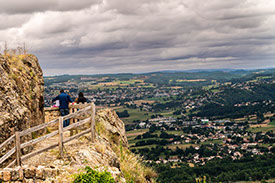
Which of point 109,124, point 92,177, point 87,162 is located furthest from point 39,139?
point 109,124

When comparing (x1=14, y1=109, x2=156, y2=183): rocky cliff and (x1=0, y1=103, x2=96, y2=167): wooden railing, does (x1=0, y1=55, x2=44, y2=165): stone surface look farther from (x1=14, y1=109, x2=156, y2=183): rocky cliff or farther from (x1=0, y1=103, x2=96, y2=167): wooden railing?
Result: (x1=14, y1=109, x2=156, y2=183): rocky cliff

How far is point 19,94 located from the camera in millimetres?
12031

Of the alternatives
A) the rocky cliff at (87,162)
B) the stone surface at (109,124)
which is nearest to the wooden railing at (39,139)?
the rocky cliff at (87,162)

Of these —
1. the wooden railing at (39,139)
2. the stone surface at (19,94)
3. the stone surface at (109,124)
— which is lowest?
the stone surface at (109,124)

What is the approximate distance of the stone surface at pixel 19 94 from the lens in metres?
9.95

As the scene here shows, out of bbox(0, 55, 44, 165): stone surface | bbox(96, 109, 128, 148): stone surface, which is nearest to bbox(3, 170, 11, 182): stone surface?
bbox(0, 55, 44, 165): stone surface

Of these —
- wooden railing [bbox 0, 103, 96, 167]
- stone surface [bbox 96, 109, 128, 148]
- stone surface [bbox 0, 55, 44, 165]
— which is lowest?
stone surface [bbox 96, 109, 128, 148]

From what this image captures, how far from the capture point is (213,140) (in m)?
→ 134

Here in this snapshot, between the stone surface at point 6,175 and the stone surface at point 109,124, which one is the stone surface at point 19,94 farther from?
the stone surface at point 109,124

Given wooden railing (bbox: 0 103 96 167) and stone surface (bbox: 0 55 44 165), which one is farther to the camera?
stone surface (bbox: 0 55 44 165)

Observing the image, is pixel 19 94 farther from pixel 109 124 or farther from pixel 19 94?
pixel 109 124

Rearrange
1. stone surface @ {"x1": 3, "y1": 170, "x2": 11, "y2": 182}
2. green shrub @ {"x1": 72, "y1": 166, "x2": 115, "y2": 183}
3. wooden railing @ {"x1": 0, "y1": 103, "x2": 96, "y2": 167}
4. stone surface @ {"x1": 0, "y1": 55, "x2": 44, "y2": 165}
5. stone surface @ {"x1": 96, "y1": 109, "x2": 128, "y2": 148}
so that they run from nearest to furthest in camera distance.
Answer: stone surface @ {"x1": 3, "y1": 170, "x2": 11, "y2": 182} → green shrub @ {"x1": 72, "y1": 166, "x2": 115, "y2": 183} → wooden railing @ {"x1": 0, "y1": 103, "x2": 96, "y2": 167} → stone surface @ {"x1": 0, "y1": 55, "x2": 44, "y2": 165} → stone surface @ {"x1": 96, "y1": 109, "x2": 128, "y2": 148}

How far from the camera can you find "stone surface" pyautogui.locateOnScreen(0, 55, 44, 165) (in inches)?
392

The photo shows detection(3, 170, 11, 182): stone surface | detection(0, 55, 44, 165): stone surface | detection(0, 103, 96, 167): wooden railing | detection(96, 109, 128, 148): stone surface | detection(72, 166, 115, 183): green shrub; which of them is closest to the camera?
detection(3, 170, 11, 182): stone surface
